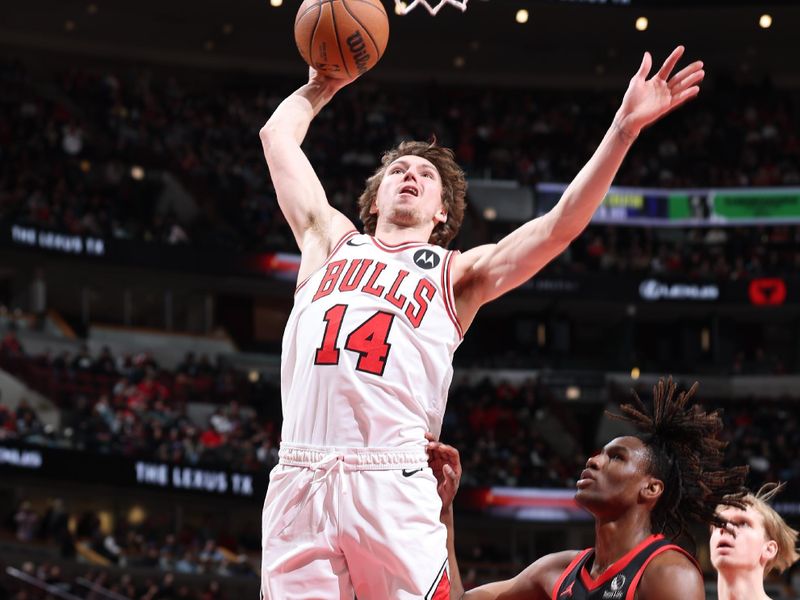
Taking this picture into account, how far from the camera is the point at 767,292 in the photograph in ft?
91.1

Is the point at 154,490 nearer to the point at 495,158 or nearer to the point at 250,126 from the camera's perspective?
the point at 250,126

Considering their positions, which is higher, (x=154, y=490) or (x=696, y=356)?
(x=696, y=356)

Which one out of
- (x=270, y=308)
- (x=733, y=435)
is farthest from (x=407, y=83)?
(x=733, y=435)

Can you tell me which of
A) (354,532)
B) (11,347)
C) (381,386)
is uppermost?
(381,386)

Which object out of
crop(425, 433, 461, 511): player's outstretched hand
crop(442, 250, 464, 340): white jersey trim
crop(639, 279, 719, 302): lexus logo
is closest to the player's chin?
crop(425, 433, 461, 511): player's outstretched hand

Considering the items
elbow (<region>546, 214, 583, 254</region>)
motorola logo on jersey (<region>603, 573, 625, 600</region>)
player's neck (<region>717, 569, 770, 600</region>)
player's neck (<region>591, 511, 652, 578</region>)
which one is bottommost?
player's neck (<region>717, 569, 770, 600</region>)

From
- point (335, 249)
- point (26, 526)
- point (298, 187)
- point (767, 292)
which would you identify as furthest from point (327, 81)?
point (767, 292)

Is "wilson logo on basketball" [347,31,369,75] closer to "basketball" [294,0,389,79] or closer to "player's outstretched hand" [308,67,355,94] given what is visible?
"basketball" [294,0,389,79]

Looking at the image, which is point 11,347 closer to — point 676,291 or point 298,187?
point 676,291

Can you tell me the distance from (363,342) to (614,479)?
1.22 metres

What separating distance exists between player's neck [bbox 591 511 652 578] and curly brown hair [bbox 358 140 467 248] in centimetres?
127

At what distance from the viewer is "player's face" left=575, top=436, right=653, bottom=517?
16.0 ft

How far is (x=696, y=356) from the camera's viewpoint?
30703 mm

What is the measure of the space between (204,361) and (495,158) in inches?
385
